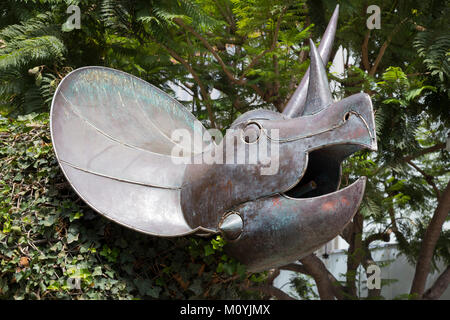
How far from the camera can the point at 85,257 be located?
2.68 metres

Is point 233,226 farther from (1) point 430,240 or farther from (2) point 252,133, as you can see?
(1) point 430,240

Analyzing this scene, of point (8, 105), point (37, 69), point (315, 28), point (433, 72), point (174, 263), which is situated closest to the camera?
point (174, 263)

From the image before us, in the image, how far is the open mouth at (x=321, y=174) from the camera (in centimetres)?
254

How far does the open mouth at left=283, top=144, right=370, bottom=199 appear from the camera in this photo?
2539mm

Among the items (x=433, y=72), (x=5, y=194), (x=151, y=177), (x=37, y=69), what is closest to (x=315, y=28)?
(x=433, y=72)

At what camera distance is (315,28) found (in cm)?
601

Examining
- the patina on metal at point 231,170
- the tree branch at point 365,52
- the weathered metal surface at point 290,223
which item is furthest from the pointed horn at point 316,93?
the tree branch at point 365,52

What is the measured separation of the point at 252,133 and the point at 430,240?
5603mm

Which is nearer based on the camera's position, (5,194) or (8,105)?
(5,194)

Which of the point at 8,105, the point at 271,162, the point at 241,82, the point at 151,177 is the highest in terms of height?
the point at 271,162

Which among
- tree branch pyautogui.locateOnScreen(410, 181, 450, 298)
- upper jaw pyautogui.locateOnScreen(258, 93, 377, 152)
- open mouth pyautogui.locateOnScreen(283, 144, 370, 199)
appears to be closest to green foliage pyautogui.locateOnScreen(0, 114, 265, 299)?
open mouth pyautogui.locateOnScreen(283, 144, 370, 199)
